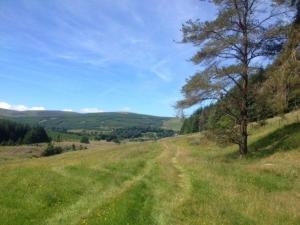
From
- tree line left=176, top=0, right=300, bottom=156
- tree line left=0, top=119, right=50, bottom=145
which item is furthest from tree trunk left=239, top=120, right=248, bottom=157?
tree line left=0, top=119, right=50, bottom=145

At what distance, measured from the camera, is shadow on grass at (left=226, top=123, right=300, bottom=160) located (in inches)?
1284

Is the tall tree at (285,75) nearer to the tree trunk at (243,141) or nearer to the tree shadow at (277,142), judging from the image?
the tree trunk at (243,141)

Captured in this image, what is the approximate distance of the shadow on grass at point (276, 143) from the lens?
107 ft

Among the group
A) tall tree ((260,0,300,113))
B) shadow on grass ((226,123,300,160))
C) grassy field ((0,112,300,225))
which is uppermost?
tall tree ((260,0,300,113))

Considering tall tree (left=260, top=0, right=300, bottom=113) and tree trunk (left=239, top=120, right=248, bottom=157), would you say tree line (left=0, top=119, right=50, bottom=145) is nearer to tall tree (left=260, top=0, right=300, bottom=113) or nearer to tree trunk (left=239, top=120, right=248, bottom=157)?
tree trunk (left=239, top=120, right=248, bottom=157)

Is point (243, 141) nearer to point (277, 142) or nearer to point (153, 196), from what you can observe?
point (277, 142)

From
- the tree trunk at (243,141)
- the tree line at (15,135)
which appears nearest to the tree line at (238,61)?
the tree trunk at (243,141)

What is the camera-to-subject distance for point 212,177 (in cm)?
2197

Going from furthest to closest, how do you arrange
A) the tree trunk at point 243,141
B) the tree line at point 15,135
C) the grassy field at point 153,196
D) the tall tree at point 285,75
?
the tree line at point 15,135
the tree trunk at point 243,141
the tall tree at point 285,75
the grassy field at point 153,196

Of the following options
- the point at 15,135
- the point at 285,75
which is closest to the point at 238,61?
the point at 285,75

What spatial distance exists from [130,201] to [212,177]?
7.04 metres

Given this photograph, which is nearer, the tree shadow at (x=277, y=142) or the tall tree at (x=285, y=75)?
the tall tree at (x=285, y=75)

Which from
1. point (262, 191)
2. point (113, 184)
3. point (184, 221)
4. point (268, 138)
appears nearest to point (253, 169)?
point (262, 191)

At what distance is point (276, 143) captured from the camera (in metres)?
35.2
